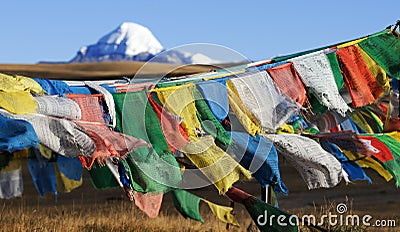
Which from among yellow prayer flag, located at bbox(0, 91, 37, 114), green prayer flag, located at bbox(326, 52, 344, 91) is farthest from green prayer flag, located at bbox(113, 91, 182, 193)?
green prayer flag, located at bbox(326, 52, 344, 91)

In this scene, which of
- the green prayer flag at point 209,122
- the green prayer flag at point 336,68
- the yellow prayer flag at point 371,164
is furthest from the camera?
the yellow prayer flag at point 371,164

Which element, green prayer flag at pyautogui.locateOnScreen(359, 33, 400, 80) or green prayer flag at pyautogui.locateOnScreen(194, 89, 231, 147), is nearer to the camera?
green prayer flag at pyautogui.locateOnScreen(194, 89, 231, 147)

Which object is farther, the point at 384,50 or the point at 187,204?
the point at 384,50

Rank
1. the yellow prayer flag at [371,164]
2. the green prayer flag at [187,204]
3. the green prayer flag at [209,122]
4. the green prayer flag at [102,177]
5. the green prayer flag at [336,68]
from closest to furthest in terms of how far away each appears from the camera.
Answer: the green prayer flag at [209,122] < the green prayer flag at [102,177] < the green prayer flag at [336,68] < the green prayer flag at [187,204] < the yellow prayer flag at [371,164]

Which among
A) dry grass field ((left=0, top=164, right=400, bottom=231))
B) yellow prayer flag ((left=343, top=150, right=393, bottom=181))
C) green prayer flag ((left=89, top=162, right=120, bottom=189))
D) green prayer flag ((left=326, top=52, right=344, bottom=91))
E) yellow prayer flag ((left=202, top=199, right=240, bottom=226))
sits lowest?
dry grass field ((left=0, top=164, right=400, bottom=231))

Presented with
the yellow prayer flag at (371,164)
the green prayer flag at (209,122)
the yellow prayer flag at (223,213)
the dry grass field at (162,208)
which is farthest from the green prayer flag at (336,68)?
the green prayer flag at (209,122)

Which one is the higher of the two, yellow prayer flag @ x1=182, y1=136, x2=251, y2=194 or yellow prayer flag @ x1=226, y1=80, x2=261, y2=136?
yellow prayer flag @ x1=226, y1=80, x2=261, y2=136

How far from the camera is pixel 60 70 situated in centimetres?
6091

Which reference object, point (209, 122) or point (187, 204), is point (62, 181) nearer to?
point (209, 122)

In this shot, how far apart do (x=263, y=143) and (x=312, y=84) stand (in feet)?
3.97

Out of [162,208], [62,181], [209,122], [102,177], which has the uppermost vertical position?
[209,122]

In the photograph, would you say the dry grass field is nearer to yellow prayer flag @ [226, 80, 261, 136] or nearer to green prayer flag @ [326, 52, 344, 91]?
green prayer flag @ [326, 52, 344, 91]

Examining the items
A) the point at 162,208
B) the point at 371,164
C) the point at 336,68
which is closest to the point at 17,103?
the point at 336,68

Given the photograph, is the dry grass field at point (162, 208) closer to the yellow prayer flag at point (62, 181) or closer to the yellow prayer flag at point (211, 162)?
the yellow prayer flag at point (62, 181)
